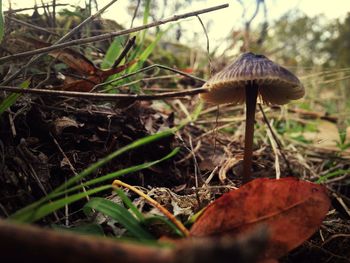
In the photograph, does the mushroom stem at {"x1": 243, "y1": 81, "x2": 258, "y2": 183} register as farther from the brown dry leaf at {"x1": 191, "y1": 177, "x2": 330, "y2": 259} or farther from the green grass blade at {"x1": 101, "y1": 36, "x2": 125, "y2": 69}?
the green grass blade at {"x1": 101, "y1": 36, "x2": 125, "y2": 69}

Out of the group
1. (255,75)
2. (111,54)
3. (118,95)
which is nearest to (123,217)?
(118,95)

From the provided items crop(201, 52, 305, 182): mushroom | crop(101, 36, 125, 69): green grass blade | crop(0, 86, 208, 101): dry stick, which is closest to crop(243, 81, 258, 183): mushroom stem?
crop(201, 52, 305, 182): mushroom

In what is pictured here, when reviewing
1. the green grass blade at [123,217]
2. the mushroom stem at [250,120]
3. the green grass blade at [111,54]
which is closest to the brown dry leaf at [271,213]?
the green grass blade at [123,217]

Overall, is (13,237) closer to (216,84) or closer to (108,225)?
(108,225)

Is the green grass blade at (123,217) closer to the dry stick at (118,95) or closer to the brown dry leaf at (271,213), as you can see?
the brown dry leaf at (271,213)

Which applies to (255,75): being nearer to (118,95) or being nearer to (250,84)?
(250,84)

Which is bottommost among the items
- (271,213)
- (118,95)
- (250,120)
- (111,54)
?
(271,213)
